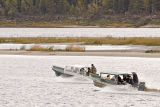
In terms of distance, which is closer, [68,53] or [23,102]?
[23,102]

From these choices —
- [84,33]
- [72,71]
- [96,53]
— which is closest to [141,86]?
[72,71]

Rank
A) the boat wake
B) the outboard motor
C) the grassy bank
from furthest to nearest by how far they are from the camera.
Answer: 1. the grassy bank
2. the boat wake
3. the outboard motor

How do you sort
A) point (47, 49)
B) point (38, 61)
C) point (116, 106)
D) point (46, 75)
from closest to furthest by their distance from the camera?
point (116, 106) < point (46, 75) < point (38, 61) < point (47, 49)

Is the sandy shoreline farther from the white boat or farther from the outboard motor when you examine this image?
the outboard motor

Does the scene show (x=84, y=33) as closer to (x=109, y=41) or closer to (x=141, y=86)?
(x=109, y=41)

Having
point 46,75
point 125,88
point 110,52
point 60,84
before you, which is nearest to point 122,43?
point 110,52

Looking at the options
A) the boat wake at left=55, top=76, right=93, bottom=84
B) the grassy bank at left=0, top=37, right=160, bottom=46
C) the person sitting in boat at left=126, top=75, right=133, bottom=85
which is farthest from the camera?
the grassy bank at left=0, top=37, right=160, bottom=46

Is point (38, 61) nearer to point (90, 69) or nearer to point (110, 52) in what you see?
point (110, 52)

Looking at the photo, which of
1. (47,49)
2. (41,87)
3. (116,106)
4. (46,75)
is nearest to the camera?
(116,106)

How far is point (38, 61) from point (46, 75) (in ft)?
52.6

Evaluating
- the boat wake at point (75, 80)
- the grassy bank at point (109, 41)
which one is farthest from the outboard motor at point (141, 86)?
the grassy bank at point (109, 41)

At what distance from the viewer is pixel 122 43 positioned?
9181cm

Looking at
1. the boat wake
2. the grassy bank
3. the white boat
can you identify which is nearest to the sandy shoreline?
the grassy bank

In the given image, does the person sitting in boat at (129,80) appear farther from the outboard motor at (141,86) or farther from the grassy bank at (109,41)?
the grassy bank at (109,41)
